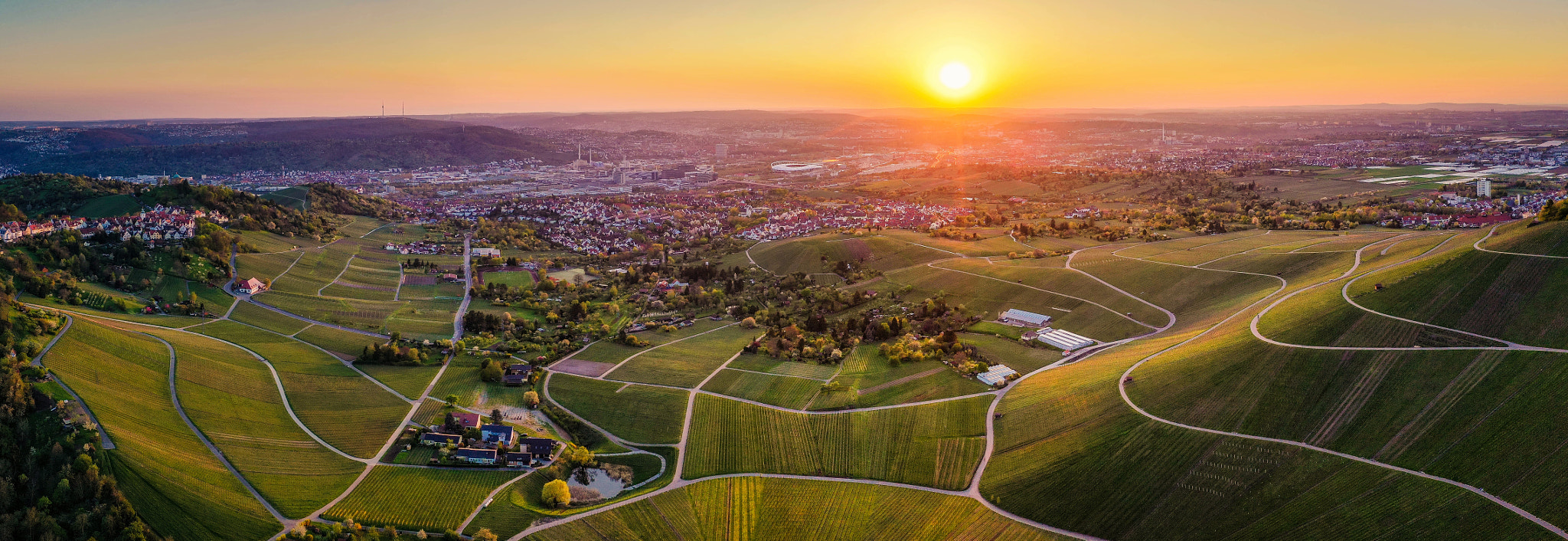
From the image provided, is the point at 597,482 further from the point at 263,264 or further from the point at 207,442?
the point at 263,264

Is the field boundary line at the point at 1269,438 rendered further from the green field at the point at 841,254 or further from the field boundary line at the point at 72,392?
the field boundary line at the point at 72,392

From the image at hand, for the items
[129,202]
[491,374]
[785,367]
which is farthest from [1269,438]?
[129,202]

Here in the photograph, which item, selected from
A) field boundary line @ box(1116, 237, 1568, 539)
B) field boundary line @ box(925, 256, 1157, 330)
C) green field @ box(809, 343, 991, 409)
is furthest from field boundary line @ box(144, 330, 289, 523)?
field boundary line @ box(925, 256, 1157, 330)

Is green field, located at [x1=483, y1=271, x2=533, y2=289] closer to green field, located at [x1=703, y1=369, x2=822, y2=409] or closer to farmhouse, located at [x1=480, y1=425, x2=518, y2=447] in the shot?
green field, located at [x1=703, y1=369, x2=822, y2=409]

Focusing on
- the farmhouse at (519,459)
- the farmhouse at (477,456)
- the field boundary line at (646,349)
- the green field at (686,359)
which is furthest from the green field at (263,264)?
the farmhouse at (519,459)

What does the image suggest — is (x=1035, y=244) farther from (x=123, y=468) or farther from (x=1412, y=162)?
(x=1412, y=162)

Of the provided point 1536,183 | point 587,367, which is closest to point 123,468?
point 587,367
